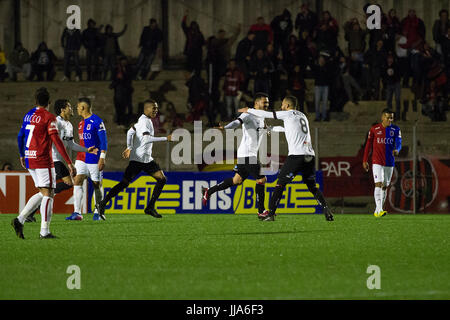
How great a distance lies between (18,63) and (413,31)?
489 inches

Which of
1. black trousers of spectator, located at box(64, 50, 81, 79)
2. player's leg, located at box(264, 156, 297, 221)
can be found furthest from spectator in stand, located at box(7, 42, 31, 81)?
player's leg, located at box(264, 156, 297, 221)

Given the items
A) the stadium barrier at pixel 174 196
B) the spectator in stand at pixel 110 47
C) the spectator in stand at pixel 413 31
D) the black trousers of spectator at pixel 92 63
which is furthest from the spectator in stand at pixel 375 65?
the black trousers of spectator at pixel 92 63

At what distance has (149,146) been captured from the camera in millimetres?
17266

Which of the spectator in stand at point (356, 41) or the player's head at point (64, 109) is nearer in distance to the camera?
the player's head at point (64, 109)

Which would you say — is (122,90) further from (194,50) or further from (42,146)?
(42,146)

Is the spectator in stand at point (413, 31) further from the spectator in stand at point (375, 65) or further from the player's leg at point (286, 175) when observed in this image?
the player's leg at point (286, 175)

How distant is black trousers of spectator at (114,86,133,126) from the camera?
1029 inches

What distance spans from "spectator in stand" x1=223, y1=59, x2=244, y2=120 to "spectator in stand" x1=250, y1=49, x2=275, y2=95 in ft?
1.52

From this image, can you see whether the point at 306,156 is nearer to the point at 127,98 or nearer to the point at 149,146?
the point at 149,146

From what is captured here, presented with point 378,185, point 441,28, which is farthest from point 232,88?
point 378,185

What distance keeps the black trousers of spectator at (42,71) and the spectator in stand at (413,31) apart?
36.0 ft

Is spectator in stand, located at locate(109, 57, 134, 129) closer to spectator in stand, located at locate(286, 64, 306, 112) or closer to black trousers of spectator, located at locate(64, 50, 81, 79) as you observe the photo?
black trousers of spectator, located at locate(64, 50, 81, 79)

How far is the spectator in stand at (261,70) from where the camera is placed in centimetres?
2534

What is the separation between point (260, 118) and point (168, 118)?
9.79 m
